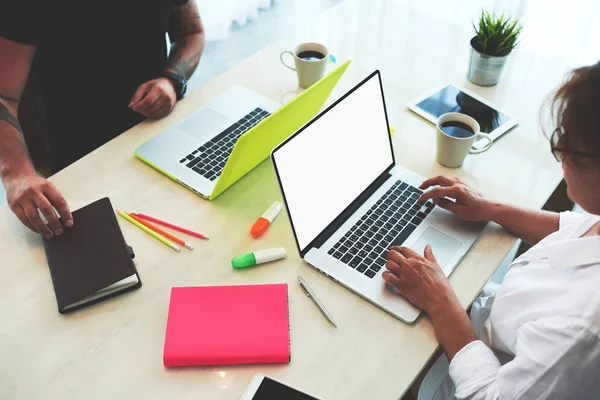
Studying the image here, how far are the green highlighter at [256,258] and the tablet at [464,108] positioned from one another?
0.61 metres

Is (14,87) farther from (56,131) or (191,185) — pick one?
(191,185)

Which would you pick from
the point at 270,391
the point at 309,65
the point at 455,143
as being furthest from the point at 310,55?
the point at 270,391

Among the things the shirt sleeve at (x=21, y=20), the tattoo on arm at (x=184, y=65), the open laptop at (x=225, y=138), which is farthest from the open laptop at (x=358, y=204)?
the shirt sleeve at (x=21, y=20)

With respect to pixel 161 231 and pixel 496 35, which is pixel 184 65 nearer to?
pixel 161 231

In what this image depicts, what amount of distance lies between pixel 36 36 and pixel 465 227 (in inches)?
43.4

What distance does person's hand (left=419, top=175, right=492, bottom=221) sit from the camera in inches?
46.5

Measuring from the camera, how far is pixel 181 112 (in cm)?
145

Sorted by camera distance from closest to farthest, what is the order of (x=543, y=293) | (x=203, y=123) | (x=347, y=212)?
(x=543, y=293) < (x=347, y=212) < (x=203, y=123)

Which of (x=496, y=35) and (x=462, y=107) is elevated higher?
(x=496, y=35)

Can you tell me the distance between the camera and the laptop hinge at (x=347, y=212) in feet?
3.67

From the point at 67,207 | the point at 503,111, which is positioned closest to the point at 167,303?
the point at 67,207

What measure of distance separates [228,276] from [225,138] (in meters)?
0.41

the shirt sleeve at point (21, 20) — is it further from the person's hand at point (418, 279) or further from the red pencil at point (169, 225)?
the person's hand at point (418, 279)

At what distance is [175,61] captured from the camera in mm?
1593
